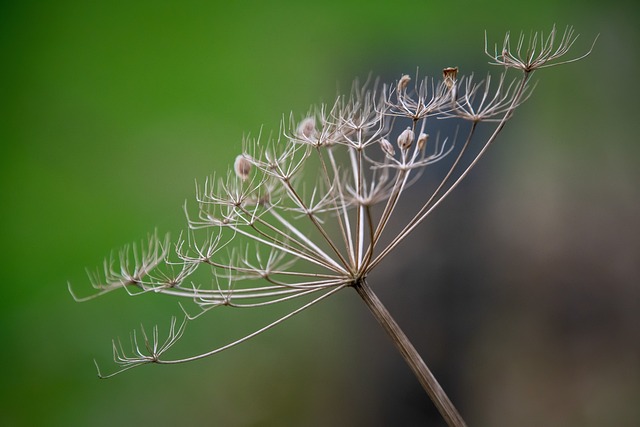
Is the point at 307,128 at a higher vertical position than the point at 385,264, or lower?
higher

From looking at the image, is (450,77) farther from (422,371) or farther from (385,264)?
(385,264)

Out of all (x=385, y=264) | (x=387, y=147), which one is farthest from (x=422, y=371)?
(x=385, y=264)

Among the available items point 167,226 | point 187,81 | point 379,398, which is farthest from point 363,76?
point 379,398

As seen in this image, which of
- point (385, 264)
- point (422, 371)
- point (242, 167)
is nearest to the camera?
point (422, 371)

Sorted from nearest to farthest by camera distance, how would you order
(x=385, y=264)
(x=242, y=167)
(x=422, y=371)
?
(x=422, y=371) → (x=242, y=167) → (x=385, y=264)

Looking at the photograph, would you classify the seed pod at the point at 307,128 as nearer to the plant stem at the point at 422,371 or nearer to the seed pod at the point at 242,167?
the seed pod at the point at 242,167

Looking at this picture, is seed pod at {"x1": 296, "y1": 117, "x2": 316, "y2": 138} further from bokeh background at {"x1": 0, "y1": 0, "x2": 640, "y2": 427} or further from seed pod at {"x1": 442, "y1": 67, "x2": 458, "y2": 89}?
bokeh background at {"x1": 0, "y1": 0, "x2": 640, "y2": 427}

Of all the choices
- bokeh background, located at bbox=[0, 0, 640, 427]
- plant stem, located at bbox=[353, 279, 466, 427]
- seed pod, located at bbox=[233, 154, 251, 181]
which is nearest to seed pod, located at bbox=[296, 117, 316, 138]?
seed pod, located at bbox=[233, 154, 251, 181]

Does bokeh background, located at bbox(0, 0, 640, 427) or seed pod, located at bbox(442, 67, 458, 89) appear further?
bokeh background, located at bbox(0, 0, 640, 427)

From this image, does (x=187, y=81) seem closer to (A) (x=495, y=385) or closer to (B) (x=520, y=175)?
(B) (x=520, y=175)
